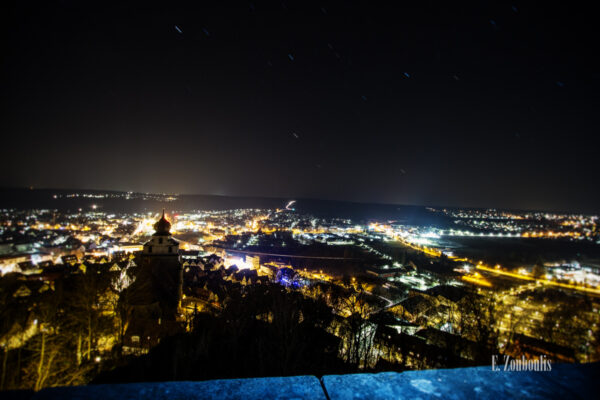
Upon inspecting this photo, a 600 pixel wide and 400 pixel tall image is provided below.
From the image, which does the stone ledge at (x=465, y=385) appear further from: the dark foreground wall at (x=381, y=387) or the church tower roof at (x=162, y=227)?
the church tower roof at (x=162, y=227)

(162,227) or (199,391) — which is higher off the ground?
(199,391)

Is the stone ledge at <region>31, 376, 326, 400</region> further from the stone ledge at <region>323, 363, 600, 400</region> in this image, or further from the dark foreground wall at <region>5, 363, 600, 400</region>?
the stone ledge at <region>323, 363, 600, 400</region>

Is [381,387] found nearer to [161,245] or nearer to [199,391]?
[199,391]

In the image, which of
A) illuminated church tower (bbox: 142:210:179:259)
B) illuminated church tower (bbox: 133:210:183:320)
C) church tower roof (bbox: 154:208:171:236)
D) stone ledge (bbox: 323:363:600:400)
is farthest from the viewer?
church tower roof (bbox: 154:208:171:236)

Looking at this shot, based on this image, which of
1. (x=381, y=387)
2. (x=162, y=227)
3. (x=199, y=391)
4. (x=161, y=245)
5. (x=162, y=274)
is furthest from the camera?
(x=162, y=227)

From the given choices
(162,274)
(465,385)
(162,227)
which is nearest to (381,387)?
(465,385)

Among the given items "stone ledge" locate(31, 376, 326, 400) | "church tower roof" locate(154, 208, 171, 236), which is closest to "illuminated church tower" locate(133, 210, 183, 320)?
"church tower roof" locate(154, 208, 171, 236)

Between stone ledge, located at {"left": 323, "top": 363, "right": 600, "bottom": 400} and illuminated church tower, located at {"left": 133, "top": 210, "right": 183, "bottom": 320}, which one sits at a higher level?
stone ledge, located at {"left": 323, "top": 363, "right": 600, "bottom": 400}

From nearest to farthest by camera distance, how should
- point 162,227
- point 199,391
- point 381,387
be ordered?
1. point 199,391
2. point 381,387
3. point 162,227

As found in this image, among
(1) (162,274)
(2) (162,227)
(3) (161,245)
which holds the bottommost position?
(1) (162,274)
